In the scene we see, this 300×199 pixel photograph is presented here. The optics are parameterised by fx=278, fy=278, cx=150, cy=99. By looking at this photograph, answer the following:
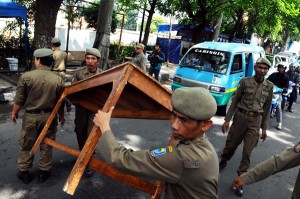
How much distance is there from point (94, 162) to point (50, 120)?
1524mm

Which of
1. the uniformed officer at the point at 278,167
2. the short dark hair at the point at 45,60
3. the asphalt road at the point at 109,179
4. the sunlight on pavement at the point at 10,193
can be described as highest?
the short dark hair at the point at 45,60

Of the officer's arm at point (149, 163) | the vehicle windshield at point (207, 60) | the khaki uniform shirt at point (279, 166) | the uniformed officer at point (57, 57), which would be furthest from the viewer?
the vehicle windshield at point (207, 60)

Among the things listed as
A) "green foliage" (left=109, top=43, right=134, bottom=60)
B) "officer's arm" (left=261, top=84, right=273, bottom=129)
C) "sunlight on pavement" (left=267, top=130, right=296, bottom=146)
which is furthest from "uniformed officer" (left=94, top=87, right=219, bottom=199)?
"green foliage" (left=109, top=43, right=134, bottom=60)

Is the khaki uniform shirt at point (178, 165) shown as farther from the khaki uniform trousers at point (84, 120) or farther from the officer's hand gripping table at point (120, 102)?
the khaki uniform trousers at point (84, 120)

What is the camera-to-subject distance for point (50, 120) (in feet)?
11.4

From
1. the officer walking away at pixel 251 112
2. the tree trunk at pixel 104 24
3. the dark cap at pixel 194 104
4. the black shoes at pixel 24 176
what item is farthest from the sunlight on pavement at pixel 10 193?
the tree trunk at pixel 104 24

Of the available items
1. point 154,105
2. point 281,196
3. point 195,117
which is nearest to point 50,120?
point 154,105

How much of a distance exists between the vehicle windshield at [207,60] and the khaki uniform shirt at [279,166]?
230 inches

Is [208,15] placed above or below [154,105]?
above

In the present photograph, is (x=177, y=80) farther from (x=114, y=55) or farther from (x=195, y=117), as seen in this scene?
(x=114, y=55)

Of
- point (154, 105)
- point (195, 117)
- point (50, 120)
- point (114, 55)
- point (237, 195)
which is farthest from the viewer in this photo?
point (114, 55)

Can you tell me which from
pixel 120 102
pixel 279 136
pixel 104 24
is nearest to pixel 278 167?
pixel 120 102

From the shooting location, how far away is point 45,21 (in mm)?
7945

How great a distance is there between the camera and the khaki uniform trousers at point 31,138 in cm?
354
